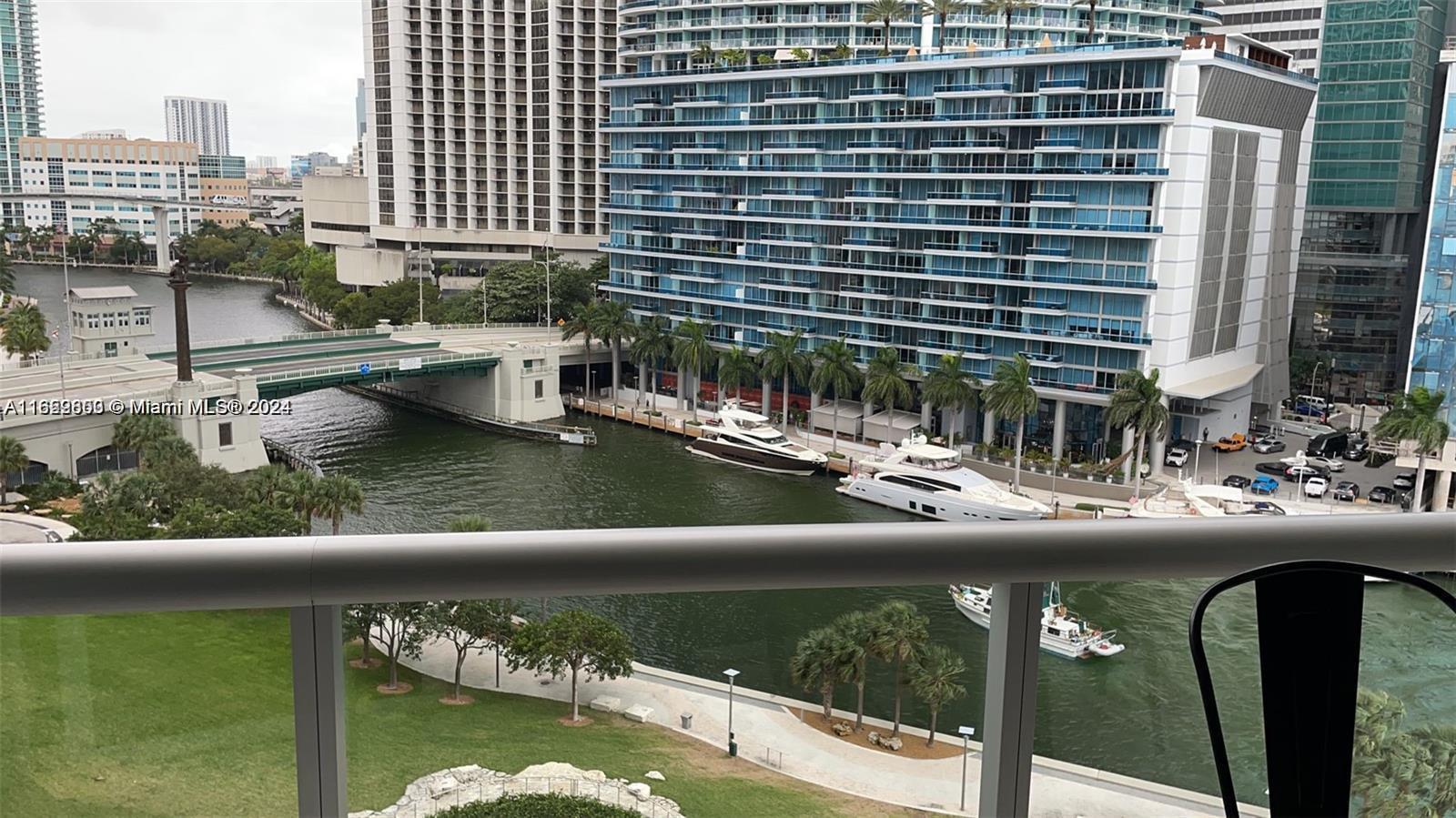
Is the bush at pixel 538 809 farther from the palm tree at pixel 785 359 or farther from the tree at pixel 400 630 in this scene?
the palm tree at pixel 785 359

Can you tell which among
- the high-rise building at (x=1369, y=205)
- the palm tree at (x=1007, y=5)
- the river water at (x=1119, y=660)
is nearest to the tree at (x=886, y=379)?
the palm tree at (x=1007, y=5)

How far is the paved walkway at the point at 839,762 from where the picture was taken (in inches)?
18.4

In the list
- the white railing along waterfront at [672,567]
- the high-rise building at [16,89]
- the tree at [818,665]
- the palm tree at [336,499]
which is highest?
the high-rise building at [16,89]

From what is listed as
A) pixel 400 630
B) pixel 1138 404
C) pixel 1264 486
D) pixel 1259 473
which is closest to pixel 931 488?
pixel 1138 404

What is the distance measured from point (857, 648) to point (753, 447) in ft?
37.5

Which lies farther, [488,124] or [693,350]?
[488,124]

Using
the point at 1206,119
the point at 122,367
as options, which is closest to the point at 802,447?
the point at 1206,119

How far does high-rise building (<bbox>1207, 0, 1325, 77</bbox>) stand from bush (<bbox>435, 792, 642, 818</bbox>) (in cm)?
1983

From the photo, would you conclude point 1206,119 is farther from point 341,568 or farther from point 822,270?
point 341,568

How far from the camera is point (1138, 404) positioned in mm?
10344

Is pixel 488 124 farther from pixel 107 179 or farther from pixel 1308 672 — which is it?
pixel 1308 672

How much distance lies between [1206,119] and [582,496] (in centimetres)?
696

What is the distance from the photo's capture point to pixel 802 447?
39.5 ft

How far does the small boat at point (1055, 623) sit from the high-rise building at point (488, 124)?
20.5 meters
